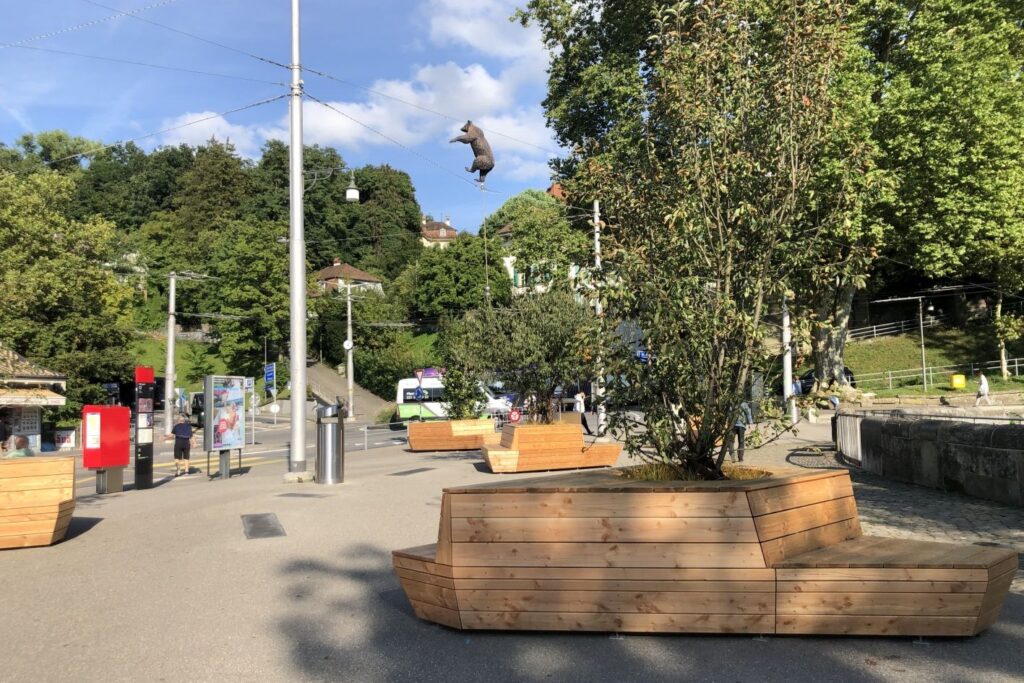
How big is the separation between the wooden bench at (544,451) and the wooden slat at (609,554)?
34.7 ft

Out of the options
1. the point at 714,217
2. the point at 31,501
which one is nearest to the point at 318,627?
the point at 714,217

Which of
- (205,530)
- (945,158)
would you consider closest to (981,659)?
(205,530)

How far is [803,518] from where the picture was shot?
5191 millimetres

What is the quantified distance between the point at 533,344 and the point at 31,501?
12445 mm

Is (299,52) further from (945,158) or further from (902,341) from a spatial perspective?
(902,341)

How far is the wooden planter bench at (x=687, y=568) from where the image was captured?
4730 mm

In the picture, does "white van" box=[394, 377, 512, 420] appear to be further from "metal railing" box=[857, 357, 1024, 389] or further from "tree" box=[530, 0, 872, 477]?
"tree" box=[530, 0, 872, 477]

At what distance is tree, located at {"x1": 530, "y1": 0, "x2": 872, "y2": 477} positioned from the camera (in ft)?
21.0

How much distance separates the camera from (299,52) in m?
16.0

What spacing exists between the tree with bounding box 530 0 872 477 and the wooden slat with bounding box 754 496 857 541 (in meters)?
0.96

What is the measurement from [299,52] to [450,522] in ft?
43.3

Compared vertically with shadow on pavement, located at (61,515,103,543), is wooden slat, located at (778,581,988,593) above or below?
above

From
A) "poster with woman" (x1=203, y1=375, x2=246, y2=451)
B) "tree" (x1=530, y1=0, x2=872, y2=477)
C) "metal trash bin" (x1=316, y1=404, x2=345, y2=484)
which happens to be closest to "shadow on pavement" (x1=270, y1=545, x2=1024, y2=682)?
"tree" (x1=530, y1=0, x2=872, y2=477)

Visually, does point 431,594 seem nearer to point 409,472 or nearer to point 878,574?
point 878,574
